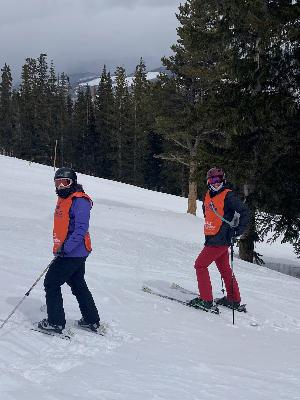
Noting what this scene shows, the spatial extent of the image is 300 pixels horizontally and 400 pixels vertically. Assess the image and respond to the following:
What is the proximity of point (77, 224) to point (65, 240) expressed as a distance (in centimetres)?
24

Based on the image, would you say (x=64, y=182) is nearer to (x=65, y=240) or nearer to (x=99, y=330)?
(x=65, y=240)

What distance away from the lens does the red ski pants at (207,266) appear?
7691 mm

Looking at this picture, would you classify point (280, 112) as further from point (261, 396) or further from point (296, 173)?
point (261, 396)

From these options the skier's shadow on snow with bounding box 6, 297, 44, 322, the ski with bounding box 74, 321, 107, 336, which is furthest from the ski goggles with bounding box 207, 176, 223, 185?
the skier's shadow on snow with bounding box 6, 297, 44, 322

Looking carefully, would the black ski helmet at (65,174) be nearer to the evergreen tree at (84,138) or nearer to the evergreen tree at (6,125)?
the evergreen tree at (84,138)

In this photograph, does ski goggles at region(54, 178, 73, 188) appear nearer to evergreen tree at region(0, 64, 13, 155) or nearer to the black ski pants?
the black ski pants

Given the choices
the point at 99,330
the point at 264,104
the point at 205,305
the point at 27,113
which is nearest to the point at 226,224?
the point at 205,305

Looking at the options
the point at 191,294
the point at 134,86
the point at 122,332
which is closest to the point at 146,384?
the point at 122,332

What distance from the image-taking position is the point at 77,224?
565 cm

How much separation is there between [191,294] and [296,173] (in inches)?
210

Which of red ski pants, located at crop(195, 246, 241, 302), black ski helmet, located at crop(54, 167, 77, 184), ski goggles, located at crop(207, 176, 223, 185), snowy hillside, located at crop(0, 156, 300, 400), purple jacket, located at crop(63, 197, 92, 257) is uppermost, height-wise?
ski goggles, located at crop(207, 176, 223, 185)

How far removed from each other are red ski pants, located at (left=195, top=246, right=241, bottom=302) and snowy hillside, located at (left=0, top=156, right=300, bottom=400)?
38 centimetres

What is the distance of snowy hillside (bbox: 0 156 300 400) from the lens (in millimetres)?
4676

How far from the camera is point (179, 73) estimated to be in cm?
2564
